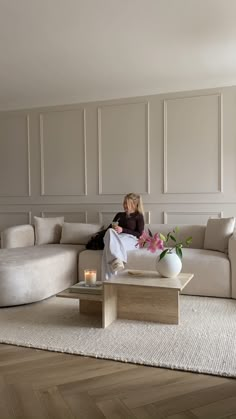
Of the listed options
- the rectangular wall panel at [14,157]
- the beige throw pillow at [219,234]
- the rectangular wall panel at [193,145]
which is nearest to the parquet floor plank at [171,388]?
the beige throw pillow at [219,234]

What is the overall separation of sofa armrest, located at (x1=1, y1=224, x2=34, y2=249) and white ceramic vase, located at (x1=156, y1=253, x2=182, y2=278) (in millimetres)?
2232

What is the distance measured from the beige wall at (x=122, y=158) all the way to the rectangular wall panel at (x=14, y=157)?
0.02m

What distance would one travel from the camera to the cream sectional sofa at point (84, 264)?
3275mm

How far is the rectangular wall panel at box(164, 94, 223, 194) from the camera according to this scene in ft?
15.1

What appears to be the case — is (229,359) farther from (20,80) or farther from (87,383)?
(20,80)

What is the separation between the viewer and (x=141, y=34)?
3.26 meters

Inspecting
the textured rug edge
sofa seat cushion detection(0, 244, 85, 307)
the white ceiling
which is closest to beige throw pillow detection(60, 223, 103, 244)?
sofa seat cushion detection(0, 244, 85, 307)

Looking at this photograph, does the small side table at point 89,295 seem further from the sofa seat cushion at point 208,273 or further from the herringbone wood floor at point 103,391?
the sofa seat cushion at point 208,273

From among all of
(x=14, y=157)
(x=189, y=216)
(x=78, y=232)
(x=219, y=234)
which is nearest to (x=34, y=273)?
(x=78, y=232)

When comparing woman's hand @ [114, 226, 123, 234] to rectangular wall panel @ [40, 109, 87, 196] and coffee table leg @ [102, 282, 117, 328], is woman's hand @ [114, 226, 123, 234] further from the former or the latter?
rectangular wall panel @ [40, 109, 87, 196]

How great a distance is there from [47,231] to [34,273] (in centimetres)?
144

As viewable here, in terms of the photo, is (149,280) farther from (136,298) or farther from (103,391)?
(103,391)

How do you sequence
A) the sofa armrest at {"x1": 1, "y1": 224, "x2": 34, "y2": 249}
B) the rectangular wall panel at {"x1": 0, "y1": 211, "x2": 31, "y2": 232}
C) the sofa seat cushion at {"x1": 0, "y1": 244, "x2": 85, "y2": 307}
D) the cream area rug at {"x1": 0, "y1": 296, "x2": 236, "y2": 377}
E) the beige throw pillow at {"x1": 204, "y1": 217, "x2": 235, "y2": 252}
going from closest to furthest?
1. the cream area rug at {"x1": 0, "y1": 296, "x2": 236, "y2": 377}
2. the sofa seat cushion at {"x1": 0, "y1": 244, "x2": 85, "y2": 307}
3. the beige throw pillow at {"x1": 204, "y1": 217, "x2": 235, "y2": 252}
4. the sofa armrest at {"x1": 1, "y1": 224, "x2": 34, "y2": 249}
5. the rectangular wall panel at {"x1": 0, "y1": 211, "x2": 31, "y2": 232}

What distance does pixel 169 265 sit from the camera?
288cm
